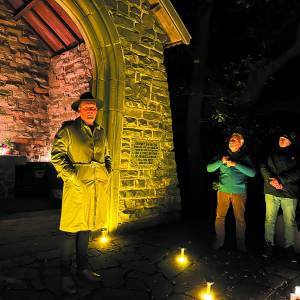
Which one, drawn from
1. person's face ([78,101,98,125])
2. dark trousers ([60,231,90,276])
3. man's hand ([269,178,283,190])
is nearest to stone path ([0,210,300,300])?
dark trousers ([60,231,90,276])

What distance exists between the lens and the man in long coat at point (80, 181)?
3205 mm

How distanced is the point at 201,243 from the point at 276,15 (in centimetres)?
639

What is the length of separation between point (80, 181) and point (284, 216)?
3.19 metres

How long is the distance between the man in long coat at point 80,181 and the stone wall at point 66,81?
4521 mm

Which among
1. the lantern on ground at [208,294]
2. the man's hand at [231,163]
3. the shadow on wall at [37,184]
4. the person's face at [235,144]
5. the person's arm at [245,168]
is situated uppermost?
the person's face at [235,144]

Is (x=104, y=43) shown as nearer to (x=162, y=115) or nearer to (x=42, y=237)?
(x=162, y=115)

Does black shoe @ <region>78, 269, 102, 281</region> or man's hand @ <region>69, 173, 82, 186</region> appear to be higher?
man's hand @ <region>69, 173, 82, 186</region>

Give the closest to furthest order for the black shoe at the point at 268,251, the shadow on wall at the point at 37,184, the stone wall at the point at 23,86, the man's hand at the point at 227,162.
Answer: the man's hand at the point at 227,162 < the black shoe at the point at 268,251 < the shadow on wall at the point at 37,184 < the stone wall at the point at 23,86

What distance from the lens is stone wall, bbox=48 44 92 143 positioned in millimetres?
7922

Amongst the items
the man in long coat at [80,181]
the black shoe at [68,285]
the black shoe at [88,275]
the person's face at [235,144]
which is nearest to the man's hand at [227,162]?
the person's face at [235,144]

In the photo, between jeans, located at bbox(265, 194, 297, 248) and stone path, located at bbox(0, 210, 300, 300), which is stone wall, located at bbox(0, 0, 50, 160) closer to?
stone path, located at bbox(0, 210, 300, 300)

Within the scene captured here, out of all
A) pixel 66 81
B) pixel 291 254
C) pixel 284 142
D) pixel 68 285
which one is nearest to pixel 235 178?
pixel 284 142

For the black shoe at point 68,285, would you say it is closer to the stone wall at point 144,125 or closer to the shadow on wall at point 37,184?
the stone wall at point 144,125

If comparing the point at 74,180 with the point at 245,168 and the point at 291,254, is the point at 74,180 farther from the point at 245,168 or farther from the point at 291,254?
the point at 291,254
